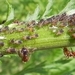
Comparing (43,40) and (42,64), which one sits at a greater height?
(42,64)

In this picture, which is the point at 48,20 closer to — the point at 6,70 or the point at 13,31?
A: the point at 13,31

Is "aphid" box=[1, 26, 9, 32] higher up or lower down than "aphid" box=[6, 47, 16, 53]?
higher up

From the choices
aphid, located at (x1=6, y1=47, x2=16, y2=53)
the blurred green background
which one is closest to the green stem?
aphid, located at (x1=6, y1=47, x2=16, y2=53)

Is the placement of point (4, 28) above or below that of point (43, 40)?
above

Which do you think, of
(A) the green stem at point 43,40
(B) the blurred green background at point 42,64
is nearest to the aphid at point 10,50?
(A) the green stem at point 43,40

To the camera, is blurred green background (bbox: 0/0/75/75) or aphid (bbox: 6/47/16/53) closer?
aphid (bbox: 6/47/16/53)

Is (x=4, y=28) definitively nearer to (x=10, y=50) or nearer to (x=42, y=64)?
(x=10, y=50)

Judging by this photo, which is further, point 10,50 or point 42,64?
point 42,64

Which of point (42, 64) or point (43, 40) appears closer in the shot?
point (43, 40)

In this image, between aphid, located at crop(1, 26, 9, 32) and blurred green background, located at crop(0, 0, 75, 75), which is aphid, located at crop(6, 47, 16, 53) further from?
blurred green background, located at crop(0, 0, 75, 75)

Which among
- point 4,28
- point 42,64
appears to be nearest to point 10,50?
point 4,28

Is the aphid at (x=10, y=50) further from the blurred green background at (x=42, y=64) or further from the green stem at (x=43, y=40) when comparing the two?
the blurred green background at (x=42, y=64)
